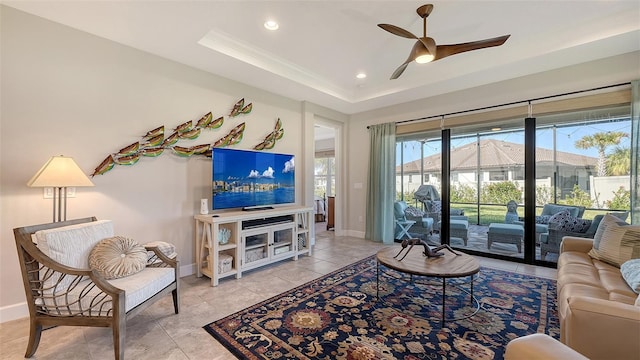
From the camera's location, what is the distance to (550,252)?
3510mm

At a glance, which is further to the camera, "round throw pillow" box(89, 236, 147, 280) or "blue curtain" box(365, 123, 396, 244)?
"blue curtain" box(365, 123, 396, 244)

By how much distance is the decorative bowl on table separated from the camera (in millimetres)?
3076

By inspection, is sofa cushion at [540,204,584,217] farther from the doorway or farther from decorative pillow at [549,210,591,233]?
the doorway

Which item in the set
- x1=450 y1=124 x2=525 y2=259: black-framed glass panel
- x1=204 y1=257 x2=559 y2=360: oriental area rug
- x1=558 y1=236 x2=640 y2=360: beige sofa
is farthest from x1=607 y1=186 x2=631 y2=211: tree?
x1=558 y1=236 x2=640 y2=360: beige sofa

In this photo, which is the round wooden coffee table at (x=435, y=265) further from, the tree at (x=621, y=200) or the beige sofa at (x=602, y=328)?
the tree at (x=621, y=200)

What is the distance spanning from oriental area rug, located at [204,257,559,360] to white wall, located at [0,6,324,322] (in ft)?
5.32

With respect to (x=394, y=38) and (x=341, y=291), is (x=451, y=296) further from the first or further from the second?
(x=394, y=38)

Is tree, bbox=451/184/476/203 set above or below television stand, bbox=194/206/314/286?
above

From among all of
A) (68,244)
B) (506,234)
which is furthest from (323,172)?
(68,244)

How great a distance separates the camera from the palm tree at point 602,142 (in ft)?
10.2

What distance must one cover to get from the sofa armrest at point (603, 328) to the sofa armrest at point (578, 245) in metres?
1.83

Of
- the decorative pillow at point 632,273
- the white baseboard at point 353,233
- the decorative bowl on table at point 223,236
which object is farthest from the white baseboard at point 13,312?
the decorative pillow at point 632,273

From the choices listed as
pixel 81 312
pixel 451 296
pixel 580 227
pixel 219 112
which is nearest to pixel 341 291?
pixel 451 296

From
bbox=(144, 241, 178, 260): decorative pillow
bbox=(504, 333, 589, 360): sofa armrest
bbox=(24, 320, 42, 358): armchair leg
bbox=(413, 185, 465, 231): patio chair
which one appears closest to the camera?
bbox=(504, 333, 589, 360): sofa armrest
